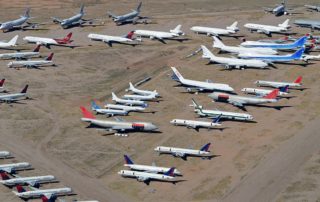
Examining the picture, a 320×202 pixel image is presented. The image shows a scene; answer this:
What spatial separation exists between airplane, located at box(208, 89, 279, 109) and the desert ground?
1753 mm

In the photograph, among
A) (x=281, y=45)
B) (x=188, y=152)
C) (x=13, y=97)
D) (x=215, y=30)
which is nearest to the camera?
(x=188, y=152)

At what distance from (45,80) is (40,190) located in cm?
5690

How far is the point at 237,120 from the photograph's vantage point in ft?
416

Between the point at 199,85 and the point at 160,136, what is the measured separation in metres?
26.6

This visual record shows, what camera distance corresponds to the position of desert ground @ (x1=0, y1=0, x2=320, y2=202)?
330 ft

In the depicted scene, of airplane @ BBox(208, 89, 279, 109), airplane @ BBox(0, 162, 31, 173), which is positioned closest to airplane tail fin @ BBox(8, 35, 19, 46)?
airplane @ BBox(208, 89, 279, 109)

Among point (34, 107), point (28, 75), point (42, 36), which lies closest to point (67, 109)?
point (34, 107)

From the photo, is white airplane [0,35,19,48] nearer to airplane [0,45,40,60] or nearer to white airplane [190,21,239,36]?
airplane [0,45,40,60]

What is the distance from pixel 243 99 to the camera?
435 ft

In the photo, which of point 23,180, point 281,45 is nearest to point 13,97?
point 23,180

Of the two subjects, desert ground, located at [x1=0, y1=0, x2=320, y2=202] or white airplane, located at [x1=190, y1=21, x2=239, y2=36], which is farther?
white airplane, located at [x1=190, y1=21, x2=239, y2=36]

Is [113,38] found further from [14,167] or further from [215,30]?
[14,167]

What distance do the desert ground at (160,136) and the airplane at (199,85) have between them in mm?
1652

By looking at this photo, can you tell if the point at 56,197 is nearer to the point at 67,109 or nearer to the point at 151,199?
the point at 151,199
